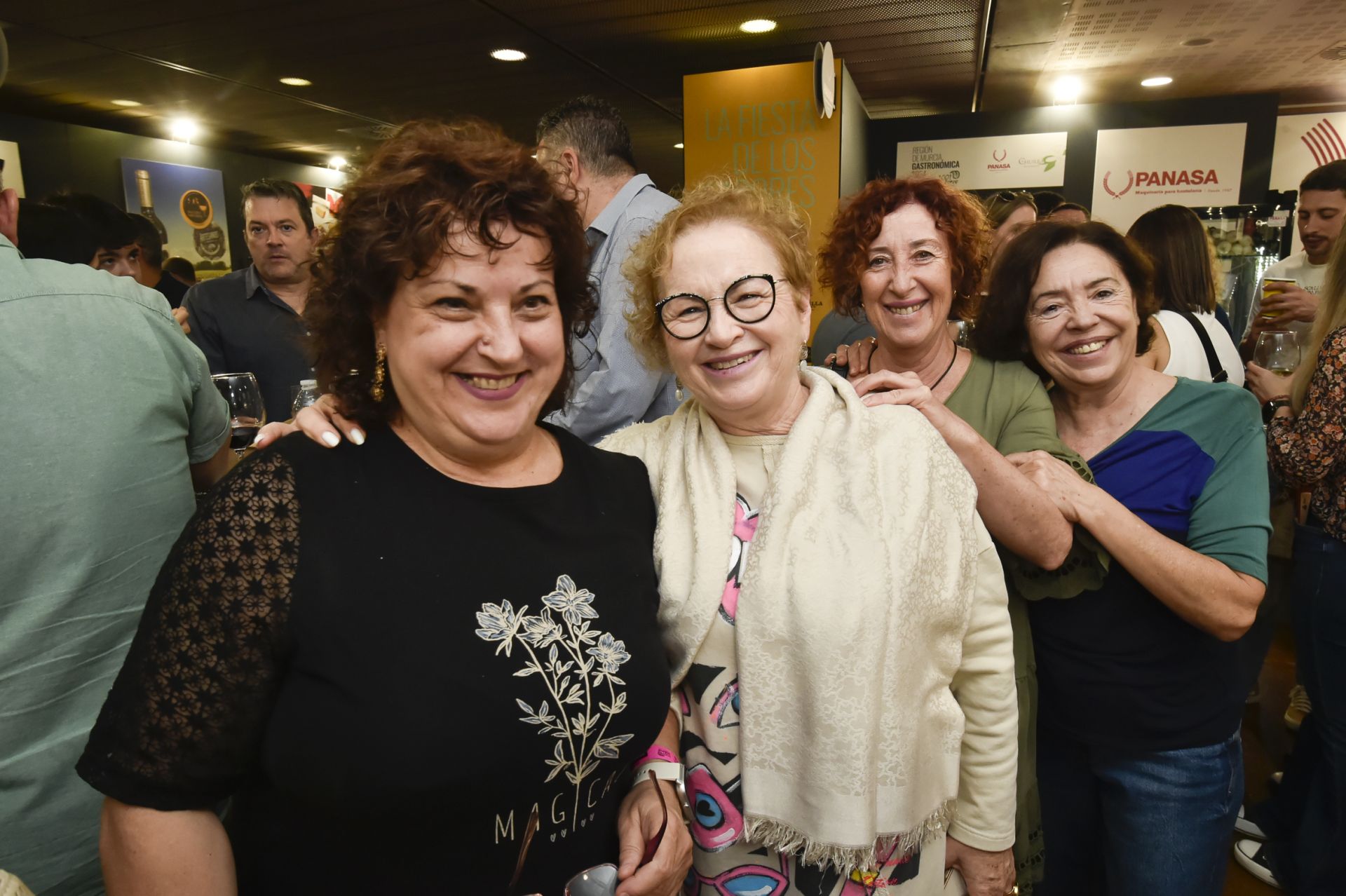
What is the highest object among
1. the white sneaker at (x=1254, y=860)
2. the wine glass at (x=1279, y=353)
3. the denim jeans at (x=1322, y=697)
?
the wine glass at (x=1279, y=353)

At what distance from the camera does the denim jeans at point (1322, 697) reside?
2.23m

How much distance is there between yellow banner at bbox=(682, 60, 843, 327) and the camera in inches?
218

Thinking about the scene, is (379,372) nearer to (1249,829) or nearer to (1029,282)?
(1029,282)

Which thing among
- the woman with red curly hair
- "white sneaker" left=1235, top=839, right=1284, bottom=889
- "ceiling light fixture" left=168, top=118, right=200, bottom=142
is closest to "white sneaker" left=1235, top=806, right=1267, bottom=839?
"white sneaker" left=1235, top=839, right=1284, bottom=889

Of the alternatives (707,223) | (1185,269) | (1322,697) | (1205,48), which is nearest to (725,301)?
(707,223)

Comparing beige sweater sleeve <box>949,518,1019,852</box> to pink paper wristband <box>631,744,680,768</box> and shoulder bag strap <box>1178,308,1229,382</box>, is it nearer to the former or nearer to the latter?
pink paper wristband <box>631,744,680,768</box>

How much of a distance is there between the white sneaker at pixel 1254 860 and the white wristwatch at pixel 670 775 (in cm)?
252

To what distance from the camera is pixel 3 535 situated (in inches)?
49.1

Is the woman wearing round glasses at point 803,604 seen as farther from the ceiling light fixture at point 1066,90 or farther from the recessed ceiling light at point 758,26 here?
the ceiling light fixture at point 1066,90

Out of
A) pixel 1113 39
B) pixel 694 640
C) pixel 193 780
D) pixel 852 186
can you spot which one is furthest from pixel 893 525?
pixel 1113 39

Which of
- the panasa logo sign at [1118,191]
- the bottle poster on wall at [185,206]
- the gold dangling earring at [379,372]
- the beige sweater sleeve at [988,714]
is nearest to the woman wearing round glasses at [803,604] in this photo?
the beige sweater sleeve at [988,714]

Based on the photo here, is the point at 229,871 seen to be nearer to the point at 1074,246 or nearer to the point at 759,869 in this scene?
the point at 759,869

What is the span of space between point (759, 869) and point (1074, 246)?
1.45 meters

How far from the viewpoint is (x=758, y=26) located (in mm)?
5309
